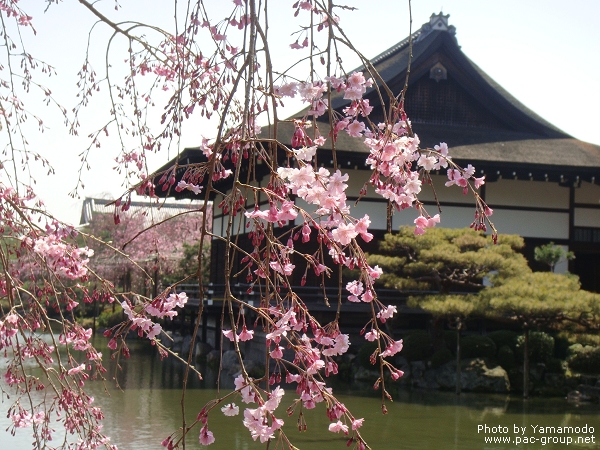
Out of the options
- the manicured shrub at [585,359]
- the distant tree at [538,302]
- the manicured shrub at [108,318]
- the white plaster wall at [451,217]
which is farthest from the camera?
the manicured shrub at [108,318]

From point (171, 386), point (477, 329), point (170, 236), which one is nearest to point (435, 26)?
point (477, 329)

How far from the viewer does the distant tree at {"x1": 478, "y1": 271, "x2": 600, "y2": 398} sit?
29.0 ft

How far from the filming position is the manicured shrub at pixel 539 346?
33.2 ft

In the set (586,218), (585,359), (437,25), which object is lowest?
(585,359)

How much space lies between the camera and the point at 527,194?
1199 cm

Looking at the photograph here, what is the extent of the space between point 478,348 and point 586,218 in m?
3.50

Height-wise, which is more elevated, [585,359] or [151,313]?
[151,313]

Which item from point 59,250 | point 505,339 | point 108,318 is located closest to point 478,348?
point 505,339

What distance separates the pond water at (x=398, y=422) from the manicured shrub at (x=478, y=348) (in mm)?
855

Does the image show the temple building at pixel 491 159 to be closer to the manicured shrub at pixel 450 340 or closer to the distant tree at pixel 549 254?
the distant tree at pixel 549 254

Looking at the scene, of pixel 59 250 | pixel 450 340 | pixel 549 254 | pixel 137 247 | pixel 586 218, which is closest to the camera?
pixel 59 250

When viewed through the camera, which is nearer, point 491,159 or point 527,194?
point 491,159

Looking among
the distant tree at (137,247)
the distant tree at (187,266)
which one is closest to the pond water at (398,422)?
the distant tree at (187,266)

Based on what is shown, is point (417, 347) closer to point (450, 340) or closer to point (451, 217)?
point (450, 340)
